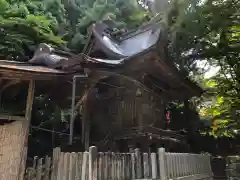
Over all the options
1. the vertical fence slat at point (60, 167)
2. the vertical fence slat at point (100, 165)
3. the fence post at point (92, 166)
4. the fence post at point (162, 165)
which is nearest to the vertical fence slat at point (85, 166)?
the fence post at point (92, 166)

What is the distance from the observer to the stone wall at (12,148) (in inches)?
251

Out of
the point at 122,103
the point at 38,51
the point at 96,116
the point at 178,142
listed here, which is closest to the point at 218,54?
the point at 178,142

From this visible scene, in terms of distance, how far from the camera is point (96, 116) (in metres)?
9.76

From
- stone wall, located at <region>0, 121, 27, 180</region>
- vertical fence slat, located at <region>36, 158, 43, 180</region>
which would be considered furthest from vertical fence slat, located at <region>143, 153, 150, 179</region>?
stone wall, located at <region>0, 121, 27, 180</region>

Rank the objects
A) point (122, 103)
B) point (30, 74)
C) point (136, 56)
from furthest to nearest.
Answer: point (122, 103)
point (136, 56)
point (30, 74)

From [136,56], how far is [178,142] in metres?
5.17

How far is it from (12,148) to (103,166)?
9.33 ft

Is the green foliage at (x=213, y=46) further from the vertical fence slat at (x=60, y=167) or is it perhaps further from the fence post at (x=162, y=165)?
the vertical fence slat at (x=60, y=167)

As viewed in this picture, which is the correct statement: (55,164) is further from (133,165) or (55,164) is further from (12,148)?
(133,165)

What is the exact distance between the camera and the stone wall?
6.37m

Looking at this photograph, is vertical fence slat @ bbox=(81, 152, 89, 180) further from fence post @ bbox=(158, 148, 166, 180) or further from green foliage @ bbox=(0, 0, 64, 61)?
green foliage @ bbox=(0, 0, 64, 61)

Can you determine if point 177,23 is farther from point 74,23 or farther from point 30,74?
point 74,23

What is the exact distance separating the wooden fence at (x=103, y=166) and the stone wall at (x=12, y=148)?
0.41 meters

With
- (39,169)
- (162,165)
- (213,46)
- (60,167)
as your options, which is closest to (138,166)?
(162,165)
